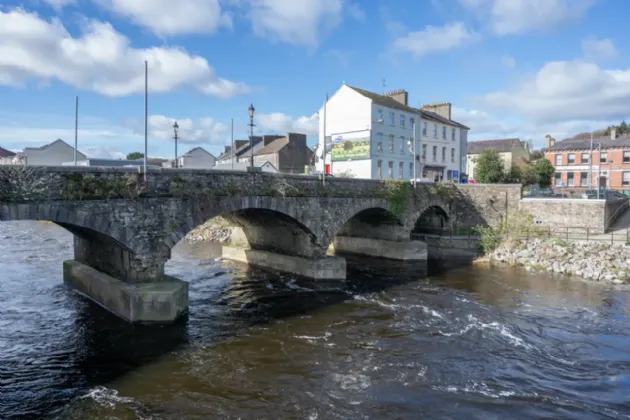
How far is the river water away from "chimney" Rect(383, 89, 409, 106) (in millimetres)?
34151

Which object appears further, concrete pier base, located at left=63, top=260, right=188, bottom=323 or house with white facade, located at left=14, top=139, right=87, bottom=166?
house with white facade, located at left=14, top=139, right=87, bottom=166

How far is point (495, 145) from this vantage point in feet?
272

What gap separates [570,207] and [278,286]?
89.3 feet

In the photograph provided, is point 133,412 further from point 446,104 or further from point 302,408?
point 446,104

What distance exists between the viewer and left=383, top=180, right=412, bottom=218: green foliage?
30797 mm

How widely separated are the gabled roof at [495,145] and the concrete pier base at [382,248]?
54.6m

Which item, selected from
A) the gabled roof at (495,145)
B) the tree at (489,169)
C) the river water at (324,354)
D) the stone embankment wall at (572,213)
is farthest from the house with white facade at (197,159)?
the gabled roof at (495,145)

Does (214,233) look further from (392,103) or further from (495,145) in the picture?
(495,145)

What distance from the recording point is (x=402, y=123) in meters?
49.1

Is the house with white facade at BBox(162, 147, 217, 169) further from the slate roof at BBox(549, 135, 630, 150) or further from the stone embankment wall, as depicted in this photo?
the slate roof at BBox(549, 135, 630, 150)

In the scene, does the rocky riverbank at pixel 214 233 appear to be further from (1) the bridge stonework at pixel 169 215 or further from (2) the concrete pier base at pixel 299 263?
(2) the concrete pier base at pixel 299 263

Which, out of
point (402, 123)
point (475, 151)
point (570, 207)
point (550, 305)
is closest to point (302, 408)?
point (550, 305)

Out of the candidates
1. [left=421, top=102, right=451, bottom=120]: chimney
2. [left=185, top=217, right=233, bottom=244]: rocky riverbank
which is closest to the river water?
[left=185, top=217, right=233, bottom=244]: rocky riverbank

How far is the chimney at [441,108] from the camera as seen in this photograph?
58719 mm
